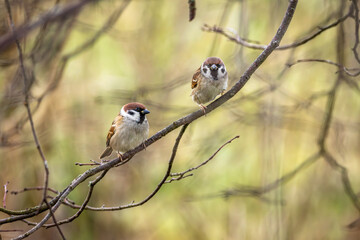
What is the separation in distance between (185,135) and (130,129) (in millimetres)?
1832

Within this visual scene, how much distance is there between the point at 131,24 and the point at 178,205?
253cm

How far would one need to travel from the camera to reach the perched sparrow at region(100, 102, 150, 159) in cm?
335

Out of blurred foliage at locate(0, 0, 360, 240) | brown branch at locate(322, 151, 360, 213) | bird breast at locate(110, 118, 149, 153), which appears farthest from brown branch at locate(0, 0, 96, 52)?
blurred foliage at locate(0, 0, 360, 240)

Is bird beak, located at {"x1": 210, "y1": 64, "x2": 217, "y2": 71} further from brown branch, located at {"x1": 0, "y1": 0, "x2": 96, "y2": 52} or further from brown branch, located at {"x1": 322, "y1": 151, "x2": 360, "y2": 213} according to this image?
brown branch, located at {"x1": 0, "y1": 0, "x2": 96, "y2": 52}

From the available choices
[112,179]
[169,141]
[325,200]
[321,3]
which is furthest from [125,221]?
[321,3]

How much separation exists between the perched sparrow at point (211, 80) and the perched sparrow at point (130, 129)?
1.39 ft

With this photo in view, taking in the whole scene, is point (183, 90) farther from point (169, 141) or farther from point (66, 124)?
point (66, 124)

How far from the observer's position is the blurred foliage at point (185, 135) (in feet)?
17.0

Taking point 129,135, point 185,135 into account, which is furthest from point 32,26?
point 185,135

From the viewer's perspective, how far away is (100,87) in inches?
234

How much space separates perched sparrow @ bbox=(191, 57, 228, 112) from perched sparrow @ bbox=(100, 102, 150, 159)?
0.42m

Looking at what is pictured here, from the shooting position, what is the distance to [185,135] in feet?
16.9

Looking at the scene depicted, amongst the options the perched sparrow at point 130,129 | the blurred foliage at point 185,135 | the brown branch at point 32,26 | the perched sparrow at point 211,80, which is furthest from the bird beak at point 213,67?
the brown branch at point 32,26

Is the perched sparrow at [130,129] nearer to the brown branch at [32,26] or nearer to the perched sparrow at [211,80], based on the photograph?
the perched sparrow at [211,80]
